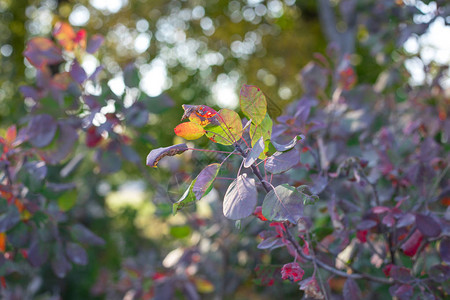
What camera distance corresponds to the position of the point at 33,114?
1274 millimetres

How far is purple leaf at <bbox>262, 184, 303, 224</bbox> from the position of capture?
2.26ft

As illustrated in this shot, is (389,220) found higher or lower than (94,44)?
lower

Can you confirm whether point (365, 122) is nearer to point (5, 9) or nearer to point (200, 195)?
point (200, 195)

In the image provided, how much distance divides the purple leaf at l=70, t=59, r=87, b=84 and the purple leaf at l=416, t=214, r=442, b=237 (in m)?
1.00

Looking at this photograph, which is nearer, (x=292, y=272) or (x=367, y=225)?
(x=292, y=272)

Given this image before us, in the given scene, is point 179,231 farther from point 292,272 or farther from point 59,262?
point 292,272

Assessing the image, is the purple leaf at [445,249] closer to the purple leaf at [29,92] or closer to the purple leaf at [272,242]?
the purple leaf at [272,242]

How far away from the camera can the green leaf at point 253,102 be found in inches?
29.0

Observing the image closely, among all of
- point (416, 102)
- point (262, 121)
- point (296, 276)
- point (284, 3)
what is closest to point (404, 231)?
point (296, 276)

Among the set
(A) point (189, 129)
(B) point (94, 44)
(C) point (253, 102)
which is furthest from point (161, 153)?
(B) point (94, 44)

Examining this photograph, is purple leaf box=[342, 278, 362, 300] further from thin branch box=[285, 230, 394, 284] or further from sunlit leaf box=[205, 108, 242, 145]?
sunlit leaf box=[205, 108, 242, 145]

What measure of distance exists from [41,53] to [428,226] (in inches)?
48.0

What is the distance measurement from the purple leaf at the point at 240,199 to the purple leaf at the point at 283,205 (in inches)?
1.5

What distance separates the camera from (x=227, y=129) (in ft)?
2.44
